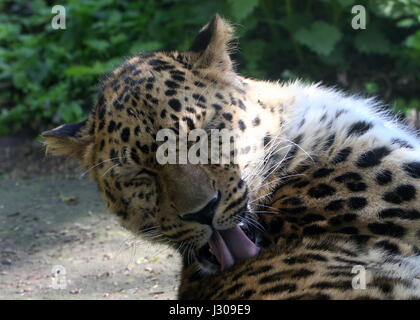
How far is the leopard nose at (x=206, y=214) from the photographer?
3.87 metres

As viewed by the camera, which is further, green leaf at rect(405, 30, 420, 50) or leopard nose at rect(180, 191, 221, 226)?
green leaf at rect(405, 30, 420, 50)

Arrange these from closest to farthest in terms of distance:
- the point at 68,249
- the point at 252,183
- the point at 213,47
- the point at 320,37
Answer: the point at 252,183, the point at 213,47, the point at 68,249, the point at 320,37

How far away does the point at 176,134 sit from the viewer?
157 inches

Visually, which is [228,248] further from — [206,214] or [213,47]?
[213,47]

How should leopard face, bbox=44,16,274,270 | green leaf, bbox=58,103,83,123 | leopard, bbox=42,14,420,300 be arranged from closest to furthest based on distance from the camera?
leopard, bbox=42,14,420,300, leopard face, bbox=44,16,274,270, green leaf, bbox=58,103,83,123

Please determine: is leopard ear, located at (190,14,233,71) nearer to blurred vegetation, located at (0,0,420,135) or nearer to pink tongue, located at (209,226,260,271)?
pink tongue, located at (209,226,260,271)

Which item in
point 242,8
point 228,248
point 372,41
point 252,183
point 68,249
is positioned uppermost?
point 242,8

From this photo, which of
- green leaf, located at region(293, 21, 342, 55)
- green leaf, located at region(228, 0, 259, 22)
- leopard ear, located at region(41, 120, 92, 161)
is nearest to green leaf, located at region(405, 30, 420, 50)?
green leaf, located at region(293, 21, 342, 55)

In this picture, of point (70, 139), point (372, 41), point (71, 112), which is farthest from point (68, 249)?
point (372, 41)

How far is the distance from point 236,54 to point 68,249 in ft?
10.8

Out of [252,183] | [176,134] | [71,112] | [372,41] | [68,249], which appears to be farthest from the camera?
[71,112]

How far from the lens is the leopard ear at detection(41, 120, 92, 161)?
14.9 feet

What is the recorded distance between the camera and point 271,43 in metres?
8.94
